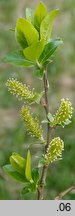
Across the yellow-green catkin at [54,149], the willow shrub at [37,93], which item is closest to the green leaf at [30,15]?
the willow shrub at [37,93]

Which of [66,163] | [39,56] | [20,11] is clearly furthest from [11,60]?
[20,11]

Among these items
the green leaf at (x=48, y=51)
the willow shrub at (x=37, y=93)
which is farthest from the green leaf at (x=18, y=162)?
the green leaf at (x=48, y=51)

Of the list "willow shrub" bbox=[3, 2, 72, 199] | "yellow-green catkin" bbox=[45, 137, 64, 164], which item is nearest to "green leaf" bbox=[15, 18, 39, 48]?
"willow shrub" bbox=[3, 2, 72, 199]

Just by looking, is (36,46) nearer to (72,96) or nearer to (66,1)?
(66,1)

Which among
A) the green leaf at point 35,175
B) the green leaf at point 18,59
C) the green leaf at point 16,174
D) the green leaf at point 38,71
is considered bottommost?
the green leaf at point 35,175

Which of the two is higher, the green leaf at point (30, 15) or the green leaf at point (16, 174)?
the green leaf at point (30, 15)

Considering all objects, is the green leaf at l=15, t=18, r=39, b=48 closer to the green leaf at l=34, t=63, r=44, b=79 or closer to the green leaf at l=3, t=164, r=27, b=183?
the green leaf at l=34, t=63, r=44, b=79

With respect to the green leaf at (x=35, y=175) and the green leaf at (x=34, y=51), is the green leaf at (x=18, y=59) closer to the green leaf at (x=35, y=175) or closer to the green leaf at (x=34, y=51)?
the green leaf at (x=34, y=51)
